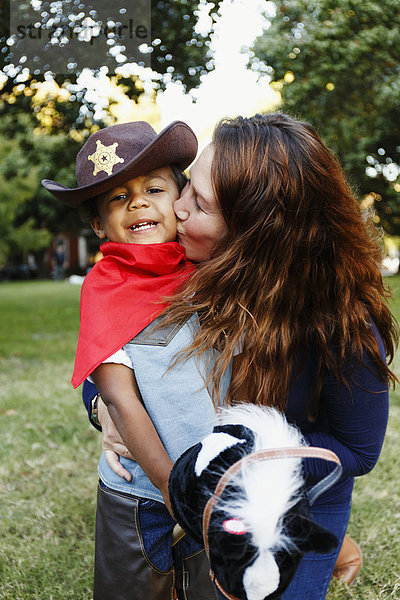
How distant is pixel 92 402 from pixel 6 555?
1.54 meters

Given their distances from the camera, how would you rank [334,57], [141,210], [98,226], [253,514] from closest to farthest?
[253,514] → [141,210] → [98,226] → [334,57]

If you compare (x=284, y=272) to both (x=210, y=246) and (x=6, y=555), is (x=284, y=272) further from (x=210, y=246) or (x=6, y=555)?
(x=6, y=555)

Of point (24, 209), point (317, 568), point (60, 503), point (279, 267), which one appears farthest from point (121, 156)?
point (24, 209)

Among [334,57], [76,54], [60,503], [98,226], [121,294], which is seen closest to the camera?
[121,294]

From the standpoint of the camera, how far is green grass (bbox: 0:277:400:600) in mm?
3080

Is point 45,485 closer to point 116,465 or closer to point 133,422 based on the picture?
point 116,465

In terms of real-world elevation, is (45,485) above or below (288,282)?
below

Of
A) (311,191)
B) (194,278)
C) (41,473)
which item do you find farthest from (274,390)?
(41,473)

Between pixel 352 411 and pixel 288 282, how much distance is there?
48cm

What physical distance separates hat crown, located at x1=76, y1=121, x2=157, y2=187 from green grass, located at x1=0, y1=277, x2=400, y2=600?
120cm

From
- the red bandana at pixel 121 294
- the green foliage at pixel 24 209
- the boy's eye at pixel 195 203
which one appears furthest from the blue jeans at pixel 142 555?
the green foliage at pixel 24 209

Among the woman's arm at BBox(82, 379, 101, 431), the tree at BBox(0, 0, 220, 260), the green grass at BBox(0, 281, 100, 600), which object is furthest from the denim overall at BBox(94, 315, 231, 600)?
the tree at BBox(0, 0, 220, 260)

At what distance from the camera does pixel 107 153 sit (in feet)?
6.75

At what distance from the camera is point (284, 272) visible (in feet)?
5.93
